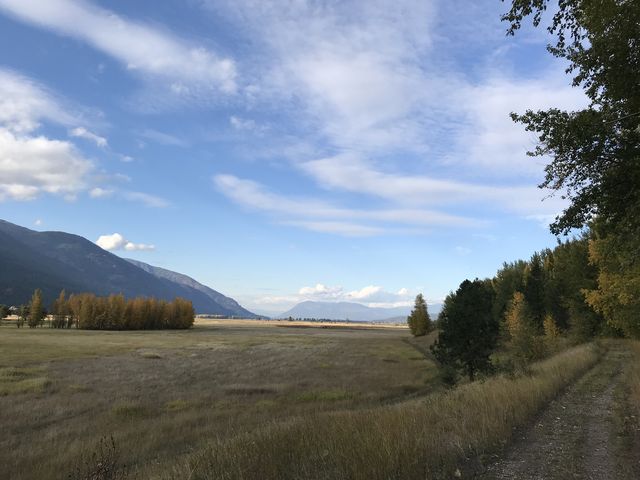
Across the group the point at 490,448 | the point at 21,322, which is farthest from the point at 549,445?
the point at 21,322

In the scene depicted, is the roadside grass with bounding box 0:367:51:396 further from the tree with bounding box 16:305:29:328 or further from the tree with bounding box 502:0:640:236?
the tree with bounding box 16:305:29:328

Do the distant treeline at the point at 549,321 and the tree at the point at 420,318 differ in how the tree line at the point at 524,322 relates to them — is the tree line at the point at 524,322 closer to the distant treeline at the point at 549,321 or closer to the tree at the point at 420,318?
the distant treeline at the point at 549,321

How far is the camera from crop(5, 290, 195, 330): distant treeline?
524 ft

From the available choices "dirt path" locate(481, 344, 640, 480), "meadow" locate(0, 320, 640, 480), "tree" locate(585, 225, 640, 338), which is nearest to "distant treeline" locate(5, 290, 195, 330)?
"meadow" locate(0, 320, 640, 480)

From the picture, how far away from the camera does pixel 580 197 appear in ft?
38.5

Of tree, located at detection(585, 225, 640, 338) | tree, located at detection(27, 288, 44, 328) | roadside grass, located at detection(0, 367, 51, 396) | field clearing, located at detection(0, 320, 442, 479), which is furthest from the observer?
tree, located at detection(27, 288, 44, 328)

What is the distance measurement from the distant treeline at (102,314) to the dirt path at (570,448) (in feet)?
567

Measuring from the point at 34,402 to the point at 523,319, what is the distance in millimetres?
36478

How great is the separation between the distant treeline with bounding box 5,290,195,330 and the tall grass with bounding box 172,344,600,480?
171 meters

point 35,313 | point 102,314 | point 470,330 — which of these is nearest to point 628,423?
point 470,330

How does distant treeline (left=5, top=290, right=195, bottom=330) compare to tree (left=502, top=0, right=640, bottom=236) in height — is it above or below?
below

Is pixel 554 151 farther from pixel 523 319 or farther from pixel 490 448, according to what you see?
pixel 523 319

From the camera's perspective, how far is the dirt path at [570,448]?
26.9ft

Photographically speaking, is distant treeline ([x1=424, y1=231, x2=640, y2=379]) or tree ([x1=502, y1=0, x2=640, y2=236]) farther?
distant treeline ([x1=424, y1=231, x2=640, y2=379])
